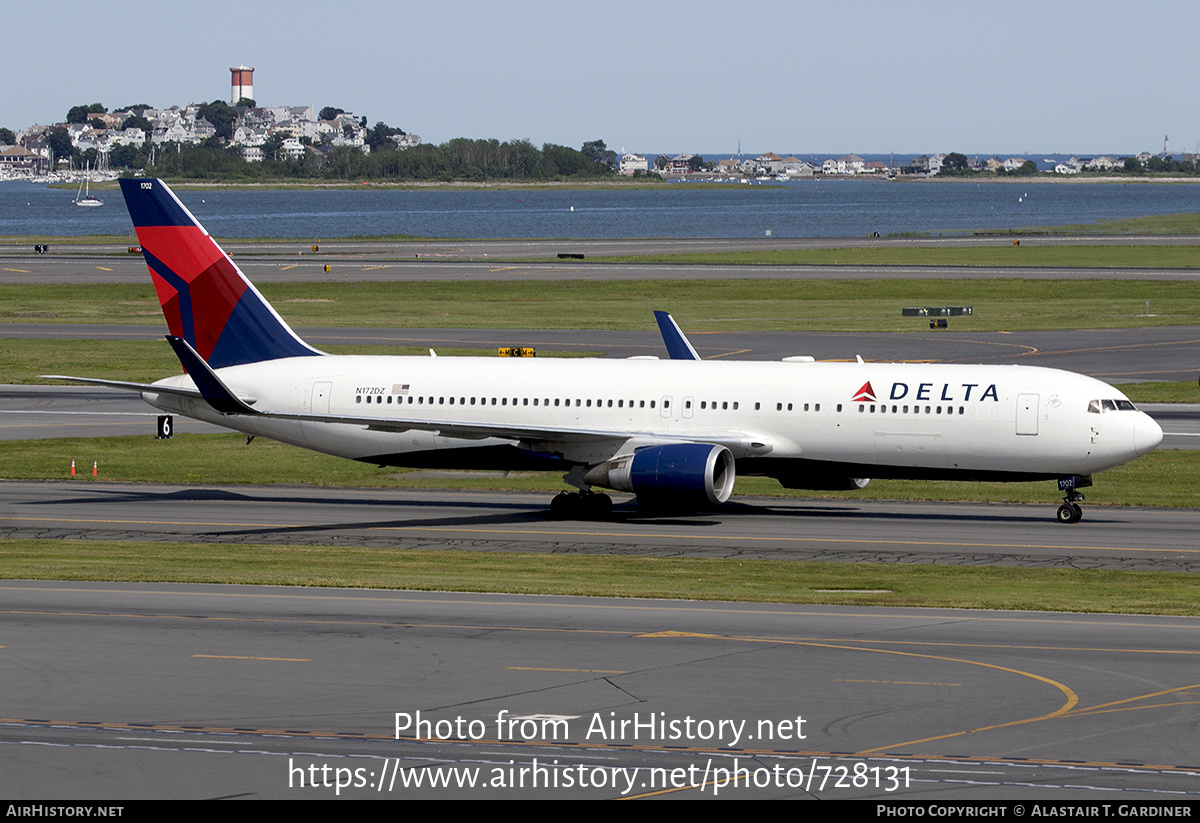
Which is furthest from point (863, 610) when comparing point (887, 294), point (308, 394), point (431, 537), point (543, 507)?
point (887, 294)

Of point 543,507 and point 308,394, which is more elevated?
point 308,394

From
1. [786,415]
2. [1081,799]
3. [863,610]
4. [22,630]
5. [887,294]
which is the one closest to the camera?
[1081,799]

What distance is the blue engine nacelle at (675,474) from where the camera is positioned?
4088 centimetres

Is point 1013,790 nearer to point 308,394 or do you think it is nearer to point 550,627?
point 550,627

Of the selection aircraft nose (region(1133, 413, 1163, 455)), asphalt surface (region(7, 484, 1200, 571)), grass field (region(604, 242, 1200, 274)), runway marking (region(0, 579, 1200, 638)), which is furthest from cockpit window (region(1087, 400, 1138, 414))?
grass field (region(604, 242, 1200, 274))

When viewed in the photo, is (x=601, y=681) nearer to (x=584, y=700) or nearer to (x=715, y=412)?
(x=584, y=700)

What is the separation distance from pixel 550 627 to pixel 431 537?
1260 centimetres

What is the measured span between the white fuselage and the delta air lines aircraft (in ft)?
0.16

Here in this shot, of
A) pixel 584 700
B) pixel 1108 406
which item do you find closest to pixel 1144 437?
pixel 1108 406

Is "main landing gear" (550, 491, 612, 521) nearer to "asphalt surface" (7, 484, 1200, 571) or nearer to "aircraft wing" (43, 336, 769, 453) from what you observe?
"asphalt surface" (7, 484, 1200, 571)

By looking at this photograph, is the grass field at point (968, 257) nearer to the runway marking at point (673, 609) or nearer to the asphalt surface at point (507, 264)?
the asphalt surface at point (507, 264)

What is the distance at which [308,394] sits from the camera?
4581cm

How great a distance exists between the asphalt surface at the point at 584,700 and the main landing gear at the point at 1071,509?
1290 cm

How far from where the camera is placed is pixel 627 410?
4406 cm
